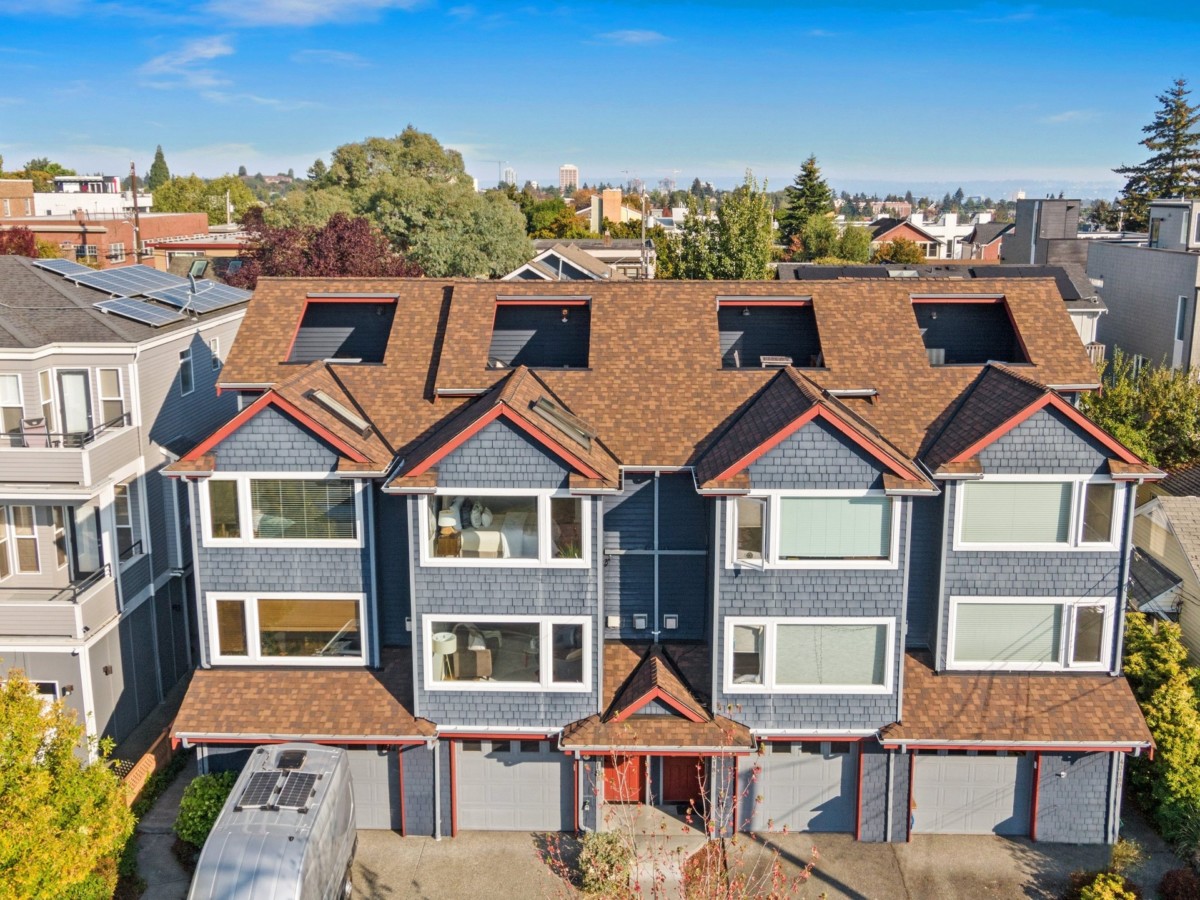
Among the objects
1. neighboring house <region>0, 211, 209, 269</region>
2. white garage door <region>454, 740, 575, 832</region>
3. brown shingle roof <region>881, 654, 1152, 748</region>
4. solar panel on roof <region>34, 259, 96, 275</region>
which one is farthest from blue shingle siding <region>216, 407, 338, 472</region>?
Answer: neighboring house <region>0, 211, 209, 269</region>

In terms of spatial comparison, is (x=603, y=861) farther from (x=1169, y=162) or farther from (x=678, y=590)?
(x=1169, y=162)

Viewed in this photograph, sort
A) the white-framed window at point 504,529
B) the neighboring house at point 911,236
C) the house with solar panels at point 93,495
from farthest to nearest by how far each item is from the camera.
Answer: the neighboring house at point 911,236 → the house with solar panels at point 93,495 → the white-framed window at point 504,529

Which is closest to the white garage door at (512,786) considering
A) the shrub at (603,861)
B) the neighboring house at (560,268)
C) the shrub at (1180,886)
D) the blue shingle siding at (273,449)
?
the shrub at (603,861)

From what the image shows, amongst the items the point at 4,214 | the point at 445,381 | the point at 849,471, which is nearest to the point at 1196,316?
the point at 849,471

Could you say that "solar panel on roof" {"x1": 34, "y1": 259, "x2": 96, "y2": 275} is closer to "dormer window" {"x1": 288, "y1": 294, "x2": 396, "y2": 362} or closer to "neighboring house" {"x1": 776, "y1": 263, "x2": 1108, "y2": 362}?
"dormer window" {"x1": 288, "y1": 294, "x2": 396, "y2": 362}

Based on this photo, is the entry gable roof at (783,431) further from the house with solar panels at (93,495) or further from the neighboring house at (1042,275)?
the neighboring house at (1042,275)

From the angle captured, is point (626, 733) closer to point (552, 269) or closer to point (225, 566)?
point (225, 566)
